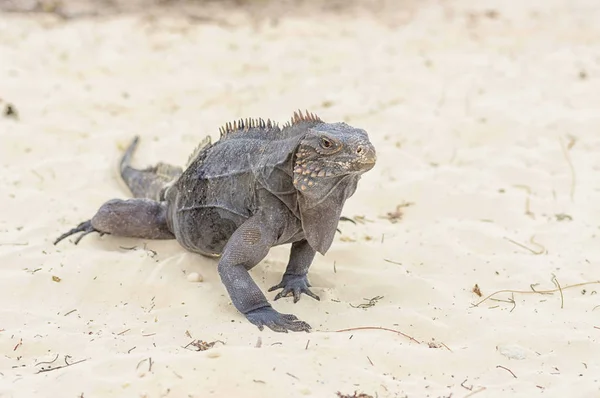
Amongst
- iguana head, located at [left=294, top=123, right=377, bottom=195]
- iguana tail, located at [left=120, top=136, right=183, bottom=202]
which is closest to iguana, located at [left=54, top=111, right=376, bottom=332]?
iguana head, located at [left=294, top=123, right=377, bottom=195]

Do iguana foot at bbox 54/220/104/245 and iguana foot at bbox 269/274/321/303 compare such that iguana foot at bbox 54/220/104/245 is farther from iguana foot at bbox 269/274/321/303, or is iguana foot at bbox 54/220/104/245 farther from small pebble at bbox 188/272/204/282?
iguana foot at bbox 269/274/321/303

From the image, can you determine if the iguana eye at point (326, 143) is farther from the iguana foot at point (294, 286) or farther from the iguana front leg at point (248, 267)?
the iguana foot at point (294, 286)

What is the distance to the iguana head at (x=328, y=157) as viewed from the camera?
11.9ft

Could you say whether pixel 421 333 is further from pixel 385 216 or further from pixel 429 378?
pixel 385 216

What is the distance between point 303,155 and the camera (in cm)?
381

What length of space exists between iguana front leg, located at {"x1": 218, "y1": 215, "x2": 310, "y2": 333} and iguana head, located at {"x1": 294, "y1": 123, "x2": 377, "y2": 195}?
0.36 metres

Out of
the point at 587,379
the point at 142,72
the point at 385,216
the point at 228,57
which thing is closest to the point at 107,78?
the point at 142,72

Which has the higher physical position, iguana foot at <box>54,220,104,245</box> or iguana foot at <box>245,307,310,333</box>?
iguana foot at <box>54,220,104,245</box>

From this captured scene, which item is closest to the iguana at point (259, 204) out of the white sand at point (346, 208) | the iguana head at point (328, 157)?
the iguana head at point (328, 157)

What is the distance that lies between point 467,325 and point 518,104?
178 inches

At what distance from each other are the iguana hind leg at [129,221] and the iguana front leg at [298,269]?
3.07ft

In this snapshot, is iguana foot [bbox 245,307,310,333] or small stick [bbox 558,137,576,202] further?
small stick [bbox 558,137,576,202]

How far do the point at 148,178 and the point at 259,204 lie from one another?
72.8 inches

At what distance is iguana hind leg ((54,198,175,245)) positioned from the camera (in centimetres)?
484
